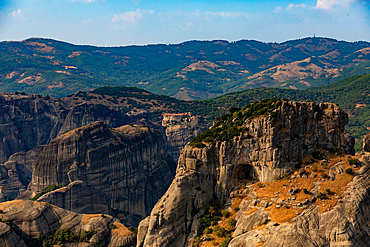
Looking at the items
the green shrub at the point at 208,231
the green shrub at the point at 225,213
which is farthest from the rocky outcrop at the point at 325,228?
the green shrub at the point at 225,213

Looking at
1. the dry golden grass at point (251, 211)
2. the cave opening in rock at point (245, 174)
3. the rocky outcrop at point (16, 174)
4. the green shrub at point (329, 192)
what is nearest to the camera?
the green shrub at point (329, 192)

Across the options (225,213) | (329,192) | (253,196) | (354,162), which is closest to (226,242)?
(225,213)

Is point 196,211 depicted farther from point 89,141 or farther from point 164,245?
point 89,141

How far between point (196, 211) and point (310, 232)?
67.8 feet

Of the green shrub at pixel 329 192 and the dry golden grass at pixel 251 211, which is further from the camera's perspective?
the dry golden grass at pixel 251 211

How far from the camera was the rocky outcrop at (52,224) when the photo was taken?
246ft

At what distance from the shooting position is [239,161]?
6444 cm

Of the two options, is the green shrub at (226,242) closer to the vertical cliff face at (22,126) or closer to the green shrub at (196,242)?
the green shrub at (196,242)

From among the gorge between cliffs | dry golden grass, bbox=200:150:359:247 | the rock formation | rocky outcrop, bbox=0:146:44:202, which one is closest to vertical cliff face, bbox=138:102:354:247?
the gorge between cliffs

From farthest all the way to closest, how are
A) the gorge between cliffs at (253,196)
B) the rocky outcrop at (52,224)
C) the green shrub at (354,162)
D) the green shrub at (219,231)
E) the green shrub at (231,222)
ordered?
the rocky outcrop at (52,224)
the green shrub at (231,222)
the green shrub at (354,162)
the green shrub at (219,231)
the gorge between cliffs at (253,196)

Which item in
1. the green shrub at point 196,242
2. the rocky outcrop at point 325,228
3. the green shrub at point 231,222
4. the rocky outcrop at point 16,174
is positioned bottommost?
the rocky outcrop at point 16,174

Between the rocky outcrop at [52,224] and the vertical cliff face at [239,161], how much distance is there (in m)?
15.3

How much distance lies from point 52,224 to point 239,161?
4329 cm

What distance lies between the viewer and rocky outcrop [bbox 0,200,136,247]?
75.1m
